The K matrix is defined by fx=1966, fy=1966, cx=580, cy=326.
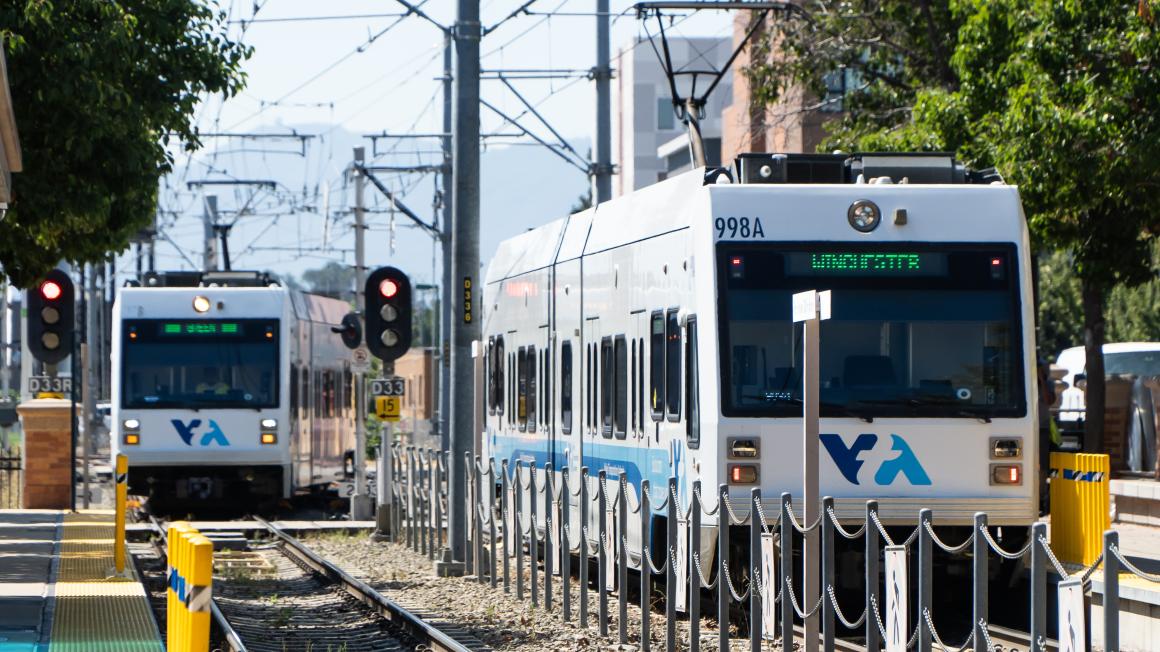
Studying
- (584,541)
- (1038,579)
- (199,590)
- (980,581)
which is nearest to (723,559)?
(980,581)

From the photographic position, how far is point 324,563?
19734 mm

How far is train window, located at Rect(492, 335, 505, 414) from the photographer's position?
21328 mm

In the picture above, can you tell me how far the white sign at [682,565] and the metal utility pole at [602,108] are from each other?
1364 cm

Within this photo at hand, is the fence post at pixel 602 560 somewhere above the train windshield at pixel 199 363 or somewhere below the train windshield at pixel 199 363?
below

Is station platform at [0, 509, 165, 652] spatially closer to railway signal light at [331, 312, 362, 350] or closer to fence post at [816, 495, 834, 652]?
fence post at [816, 495, 834, 652]

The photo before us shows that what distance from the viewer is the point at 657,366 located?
14438 mm

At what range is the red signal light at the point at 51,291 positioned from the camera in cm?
2380

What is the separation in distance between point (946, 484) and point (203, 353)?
14.9m

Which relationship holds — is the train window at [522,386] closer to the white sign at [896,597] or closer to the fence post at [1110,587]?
the white sign at [896,597]

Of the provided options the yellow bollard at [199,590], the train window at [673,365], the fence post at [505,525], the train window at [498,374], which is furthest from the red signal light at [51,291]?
the yellow bollard at [199,590]

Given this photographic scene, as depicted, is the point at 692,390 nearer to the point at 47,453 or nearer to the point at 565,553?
the point at 565,553

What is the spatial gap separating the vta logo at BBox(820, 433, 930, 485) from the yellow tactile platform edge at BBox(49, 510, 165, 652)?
4.56m

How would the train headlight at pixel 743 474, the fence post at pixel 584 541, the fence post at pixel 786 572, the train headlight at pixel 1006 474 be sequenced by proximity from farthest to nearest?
the fence post at pixel 584 541, the train headlight at pixel 1006 474, the train headlight at pixel 743 474, the fence post at pixel 786 572

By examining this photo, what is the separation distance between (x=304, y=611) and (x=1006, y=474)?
6.58 m
